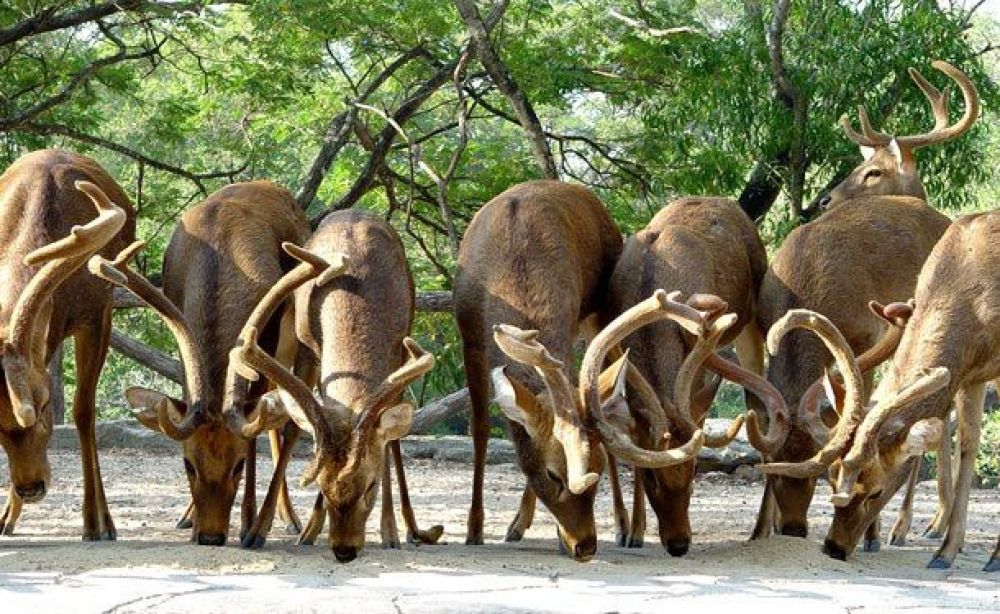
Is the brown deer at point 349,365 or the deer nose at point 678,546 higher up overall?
the brown deer at point 349,365

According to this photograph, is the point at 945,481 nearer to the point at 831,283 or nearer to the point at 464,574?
the point at 831,283

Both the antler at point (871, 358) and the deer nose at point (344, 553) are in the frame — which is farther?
the antler at point (871, 358)

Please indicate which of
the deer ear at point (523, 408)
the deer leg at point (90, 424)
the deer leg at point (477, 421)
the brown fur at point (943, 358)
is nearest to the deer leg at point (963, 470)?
the brown fur at point (943, 358)

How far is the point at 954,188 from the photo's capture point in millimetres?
15219

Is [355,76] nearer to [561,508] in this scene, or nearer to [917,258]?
[917,258]

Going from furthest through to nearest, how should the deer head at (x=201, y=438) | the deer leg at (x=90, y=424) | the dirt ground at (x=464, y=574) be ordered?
the deer leg at (x=90, y=424)
the deer head at (x=201, y=438)
the dirt ground at (x=464, y=574)

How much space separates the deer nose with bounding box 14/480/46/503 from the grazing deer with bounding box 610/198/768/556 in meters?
3.18

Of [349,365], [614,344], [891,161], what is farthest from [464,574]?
[891,161]

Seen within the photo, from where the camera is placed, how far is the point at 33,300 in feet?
27.5

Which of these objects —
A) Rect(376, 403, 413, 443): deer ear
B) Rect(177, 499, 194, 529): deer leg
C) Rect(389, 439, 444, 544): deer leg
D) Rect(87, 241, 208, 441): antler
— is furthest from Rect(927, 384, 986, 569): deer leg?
Rect(177, 499, 194, 529): deer leg

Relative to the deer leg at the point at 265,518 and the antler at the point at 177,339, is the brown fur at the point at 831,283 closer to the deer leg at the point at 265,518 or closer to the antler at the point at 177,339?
the deer leg at the point at 265,518

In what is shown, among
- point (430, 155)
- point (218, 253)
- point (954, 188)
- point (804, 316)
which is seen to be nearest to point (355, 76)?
point (430, 155)

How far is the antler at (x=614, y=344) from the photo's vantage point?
332 inches

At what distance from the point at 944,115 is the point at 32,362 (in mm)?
8376
